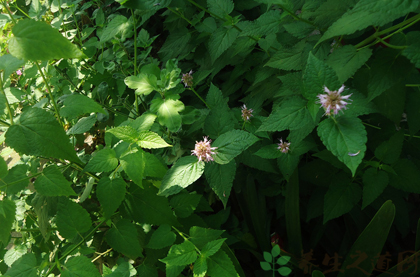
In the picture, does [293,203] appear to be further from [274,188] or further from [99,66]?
[99,66]

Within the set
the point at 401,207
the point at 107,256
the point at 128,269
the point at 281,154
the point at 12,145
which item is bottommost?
the point at 107,256

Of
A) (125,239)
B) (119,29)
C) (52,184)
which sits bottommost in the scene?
(125,239)

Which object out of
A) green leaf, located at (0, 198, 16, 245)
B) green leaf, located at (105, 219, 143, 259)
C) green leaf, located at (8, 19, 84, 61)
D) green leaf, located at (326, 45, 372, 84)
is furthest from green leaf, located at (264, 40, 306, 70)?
green leaf, located at (0, 198, 16, 245)

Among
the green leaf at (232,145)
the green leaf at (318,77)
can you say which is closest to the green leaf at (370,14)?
the green leaf at (318,77)

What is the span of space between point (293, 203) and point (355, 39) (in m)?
0.66

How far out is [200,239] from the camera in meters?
0.96

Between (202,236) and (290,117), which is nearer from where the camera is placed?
(290,117)

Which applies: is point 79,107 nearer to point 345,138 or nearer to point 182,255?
point 182,255

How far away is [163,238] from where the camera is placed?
3.25 feet

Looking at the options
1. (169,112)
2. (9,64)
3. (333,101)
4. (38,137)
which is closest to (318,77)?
(333,101)

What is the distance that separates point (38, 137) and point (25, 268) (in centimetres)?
41

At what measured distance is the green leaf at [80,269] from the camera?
0.82 meters

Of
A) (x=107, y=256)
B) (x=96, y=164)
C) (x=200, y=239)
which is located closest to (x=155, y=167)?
(x=96, y=164)

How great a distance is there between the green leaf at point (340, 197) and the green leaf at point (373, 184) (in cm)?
8
